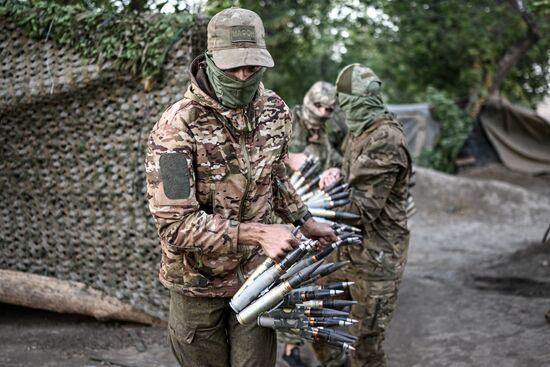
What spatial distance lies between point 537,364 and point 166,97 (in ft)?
10.9

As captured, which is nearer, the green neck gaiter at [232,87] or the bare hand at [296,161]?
A: the green neck gaiter at [232,87]

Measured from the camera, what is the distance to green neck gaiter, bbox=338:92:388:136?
14.9 ft

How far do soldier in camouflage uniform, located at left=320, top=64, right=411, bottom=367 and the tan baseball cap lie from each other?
1623 mm

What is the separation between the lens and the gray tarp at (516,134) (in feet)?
51.5

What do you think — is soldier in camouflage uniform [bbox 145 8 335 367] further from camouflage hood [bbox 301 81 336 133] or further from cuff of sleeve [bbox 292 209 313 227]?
camouflage hood [bbox 301 81 336 133]

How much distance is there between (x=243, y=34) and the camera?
2.92 m

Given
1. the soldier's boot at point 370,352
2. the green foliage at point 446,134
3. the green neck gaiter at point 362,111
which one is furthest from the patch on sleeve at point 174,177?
the green foliage at point 446,134

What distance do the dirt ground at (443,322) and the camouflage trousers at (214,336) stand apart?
201 cm

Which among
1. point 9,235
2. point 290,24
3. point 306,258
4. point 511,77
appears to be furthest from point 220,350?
point 511,77

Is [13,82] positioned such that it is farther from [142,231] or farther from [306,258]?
[306,258]

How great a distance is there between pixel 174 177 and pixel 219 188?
248mm

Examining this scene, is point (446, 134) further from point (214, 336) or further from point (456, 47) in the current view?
point (214, 336)

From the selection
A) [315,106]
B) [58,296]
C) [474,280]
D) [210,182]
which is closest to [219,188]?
[210,182]

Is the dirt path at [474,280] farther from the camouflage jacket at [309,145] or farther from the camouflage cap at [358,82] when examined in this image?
the camouflage cap at [358,82]
